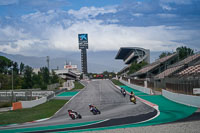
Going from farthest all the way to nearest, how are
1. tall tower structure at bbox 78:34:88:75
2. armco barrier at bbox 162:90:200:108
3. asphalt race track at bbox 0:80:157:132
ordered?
tall tower structure at bbox 78:34:88:75 → armco barrier at bbox 162:90:200:108 → asphalt race track at bbox 0:80:157:132

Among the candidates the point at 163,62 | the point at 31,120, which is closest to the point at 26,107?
the point at 31,120

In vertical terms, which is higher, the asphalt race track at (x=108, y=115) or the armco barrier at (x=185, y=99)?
the armco barrier at (x=185, y=99)

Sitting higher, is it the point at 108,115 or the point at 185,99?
the point at 185,99

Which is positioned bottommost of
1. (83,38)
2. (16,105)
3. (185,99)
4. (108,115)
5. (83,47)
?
(16,105)

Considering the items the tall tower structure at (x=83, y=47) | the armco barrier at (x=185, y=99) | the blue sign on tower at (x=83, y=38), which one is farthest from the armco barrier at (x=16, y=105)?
the tall tower structure at (x=83, y=47)

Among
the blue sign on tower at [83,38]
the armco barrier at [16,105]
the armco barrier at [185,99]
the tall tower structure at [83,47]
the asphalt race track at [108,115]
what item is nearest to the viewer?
the asphalt race track at [108,115]

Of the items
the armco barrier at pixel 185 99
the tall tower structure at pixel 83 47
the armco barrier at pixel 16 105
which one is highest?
the tall tower structure at pixel 83 47

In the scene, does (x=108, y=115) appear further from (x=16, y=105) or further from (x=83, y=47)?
(x=83, y=47)

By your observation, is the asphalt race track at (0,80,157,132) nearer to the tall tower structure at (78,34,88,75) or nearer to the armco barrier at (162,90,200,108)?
the armco barrier at (162,90,200,108)

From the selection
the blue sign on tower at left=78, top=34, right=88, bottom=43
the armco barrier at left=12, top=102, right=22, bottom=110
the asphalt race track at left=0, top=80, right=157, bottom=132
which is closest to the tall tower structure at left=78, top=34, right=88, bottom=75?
the blue sign on tower at left=78, top=34, right=88, bottom=43

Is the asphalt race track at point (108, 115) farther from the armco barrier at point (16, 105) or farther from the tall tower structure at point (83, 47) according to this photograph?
the tall tower structure at point (83, 47)

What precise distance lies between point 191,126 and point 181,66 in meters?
35.2

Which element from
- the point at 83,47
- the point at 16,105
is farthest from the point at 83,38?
the point at 16,105

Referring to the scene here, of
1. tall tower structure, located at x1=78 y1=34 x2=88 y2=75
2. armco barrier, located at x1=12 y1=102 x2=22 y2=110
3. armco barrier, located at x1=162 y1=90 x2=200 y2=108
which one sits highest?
tall tower structure, located at x1=78 y1=34 x2=88 y2=75
